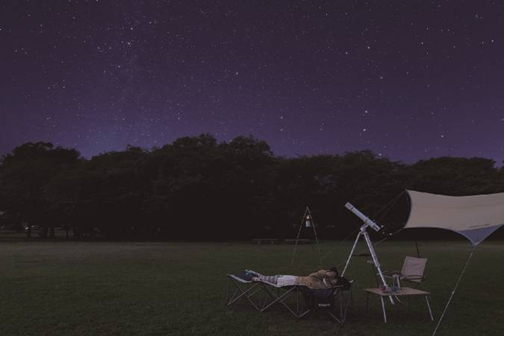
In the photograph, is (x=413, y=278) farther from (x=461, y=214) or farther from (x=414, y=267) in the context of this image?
(x=461, y=214)

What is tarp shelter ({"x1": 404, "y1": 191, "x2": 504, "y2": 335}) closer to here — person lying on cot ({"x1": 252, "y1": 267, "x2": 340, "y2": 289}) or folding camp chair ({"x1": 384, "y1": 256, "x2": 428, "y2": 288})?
folding camp chair ({"x1": 384, "y1": 256, "x2": 428, "y2": 288})

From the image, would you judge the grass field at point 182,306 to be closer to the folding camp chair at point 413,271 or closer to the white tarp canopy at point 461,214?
the folding camp chair at point 413,271

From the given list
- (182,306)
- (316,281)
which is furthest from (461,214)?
(182,306)

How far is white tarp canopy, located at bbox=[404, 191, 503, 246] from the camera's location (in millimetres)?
5754

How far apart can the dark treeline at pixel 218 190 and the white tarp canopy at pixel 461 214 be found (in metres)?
19.2

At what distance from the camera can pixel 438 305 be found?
21.7 ft

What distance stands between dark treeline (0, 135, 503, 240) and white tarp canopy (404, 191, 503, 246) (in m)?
19.2

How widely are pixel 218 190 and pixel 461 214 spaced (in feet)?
70.5

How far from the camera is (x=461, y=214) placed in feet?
22.2

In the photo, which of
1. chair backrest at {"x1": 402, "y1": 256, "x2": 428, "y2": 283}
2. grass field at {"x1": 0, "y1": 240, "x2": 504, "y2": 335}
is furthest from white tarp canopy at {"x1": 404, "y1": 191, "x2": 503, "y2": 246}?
grass field at {"x1": 0, "y1": 240, "x2": 504, "y2": 335}

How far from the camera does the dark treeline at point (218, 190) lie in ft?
89.8

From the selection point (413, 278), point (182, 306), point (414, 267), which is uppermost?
point (414, 267)

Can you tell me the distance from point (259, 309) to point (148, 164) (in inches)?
925

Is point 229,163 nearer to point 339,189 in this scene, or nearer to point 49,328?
point 339,189
